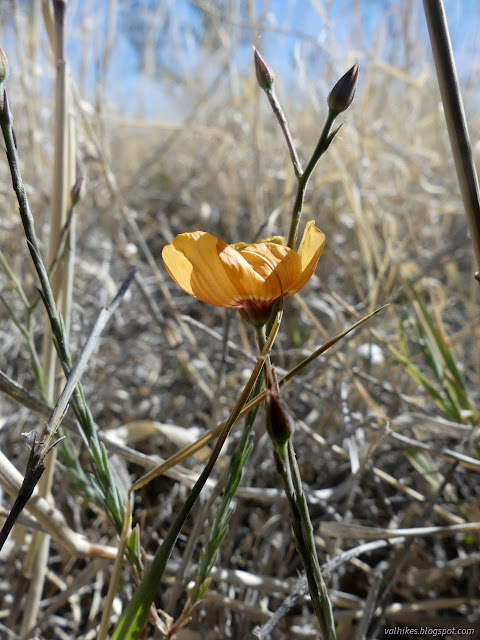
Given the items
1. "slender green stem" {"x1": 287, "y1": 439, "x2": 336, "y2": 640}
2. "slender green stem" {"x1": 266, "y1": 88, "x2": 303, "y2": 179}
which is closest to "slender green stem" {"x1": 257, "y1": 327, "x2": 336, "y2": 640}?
"slender green stem" {"x1": 287, "y1": 439, "x2": 336, "y2": 640}

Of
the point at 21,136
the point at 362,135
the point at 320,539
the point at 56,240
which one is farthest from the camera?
the point at 21,136

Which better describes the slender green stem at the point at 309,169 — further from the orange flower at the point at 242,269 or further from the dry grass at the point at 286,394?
the dry grass at the point at 286,394

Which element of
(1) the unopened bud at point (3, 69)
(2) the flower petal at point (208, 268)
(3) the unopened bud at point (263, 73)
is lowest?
(2) the flower petal at point (208, 268)

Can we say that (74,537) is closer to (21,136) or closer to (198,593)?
(198,593)

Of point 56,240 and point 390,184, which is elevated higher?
point 390,184

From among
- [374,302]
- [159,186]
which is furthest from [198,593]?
[159,186]

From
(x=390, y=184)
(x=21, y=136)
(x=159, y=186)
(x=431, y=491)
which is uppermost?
(x=159, y=186)

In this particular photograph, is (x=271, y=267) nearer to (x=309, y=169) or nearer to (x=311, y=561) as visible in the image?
(x=309, y=169)

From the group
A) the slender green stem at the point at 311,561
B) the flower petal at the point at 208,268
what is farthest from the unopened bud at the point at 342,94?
the slender green stem at the point at 311,561
